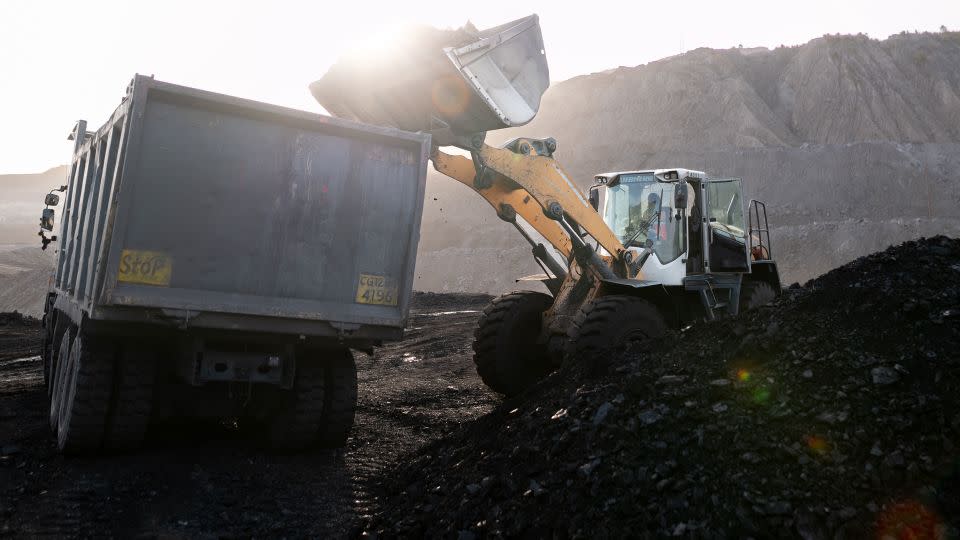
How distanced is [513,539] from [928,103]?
197 ft

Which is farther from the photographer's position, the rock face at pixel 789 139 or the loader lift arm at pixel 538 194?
the rock face at pixel 789 139

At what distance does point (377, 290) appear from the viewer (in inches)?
260

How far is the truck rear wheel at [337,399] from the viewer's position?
22.4 ft

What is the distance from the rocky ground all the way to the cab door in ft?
10.7

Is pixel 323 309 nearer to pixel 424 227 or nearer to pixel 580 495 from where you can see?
pixel 580 495

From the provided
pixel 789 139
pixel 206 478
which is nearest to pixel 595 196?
pixel 206 478

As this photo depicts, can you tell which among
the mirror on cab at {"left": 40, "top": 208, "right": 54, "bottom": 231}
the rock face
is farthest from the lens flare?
the rock face

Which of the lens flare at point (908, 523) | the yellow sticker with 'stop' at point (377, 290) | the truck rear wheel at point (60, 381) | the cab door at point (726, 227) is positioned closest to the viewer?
the lens flare at point (908, 523)

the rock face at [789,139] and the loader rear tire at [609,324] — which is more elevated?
the rock face at [789,139]

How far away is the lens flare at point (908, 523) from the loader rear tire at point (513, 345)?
5.40 meters

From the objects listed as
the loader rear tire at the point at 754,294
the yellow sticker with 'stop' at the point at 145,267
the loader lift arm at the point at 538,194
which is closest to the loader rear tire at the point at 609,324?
the loader lift arm at the point at 538,194

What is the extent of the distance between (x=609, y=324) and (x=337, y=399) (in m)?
2.85

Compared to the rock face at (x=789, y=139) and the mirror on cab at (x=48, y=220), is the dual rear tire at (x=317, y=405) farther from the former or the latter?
the rock face at (x=789, y=139)

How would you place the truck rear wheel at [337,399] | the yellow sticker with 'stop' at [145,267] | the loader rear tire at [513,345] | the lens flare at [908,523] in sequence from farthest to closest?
the loader rear tire at [513,345] < the truck rear wheel at [337,399] < the yellow sticker with 'stop' at [145,267] < the lens flare at [908,523]
